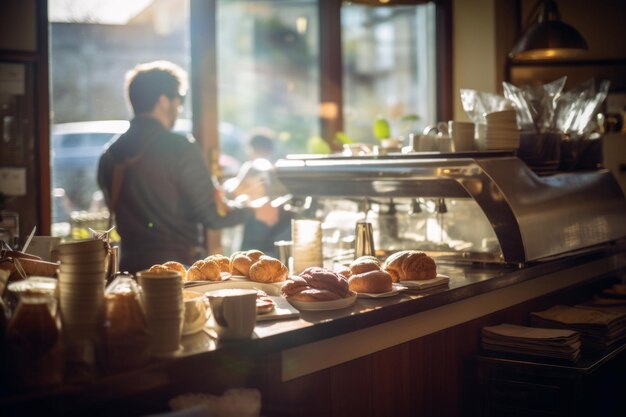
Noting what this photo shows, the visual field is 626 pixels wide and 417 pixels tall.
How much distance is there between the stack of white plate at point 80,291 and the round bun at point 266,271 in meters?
0.77

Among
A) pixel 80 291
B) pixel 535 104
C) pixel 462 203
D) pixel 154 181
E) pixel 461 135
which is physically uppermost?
pixel 535 104

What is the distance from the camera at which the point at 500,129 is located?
289cm

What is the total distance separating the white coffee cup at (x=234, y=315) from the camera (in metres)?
1.68

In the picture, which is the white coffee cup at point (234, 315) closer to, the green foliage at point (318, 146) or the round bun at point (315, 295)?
the round bun at point (315, 295)

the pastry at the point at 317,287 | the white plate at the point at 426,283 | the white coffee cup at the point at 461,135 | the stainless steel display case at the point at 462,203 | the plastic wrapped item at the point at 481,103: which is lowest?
the white plate at the point at 426,283

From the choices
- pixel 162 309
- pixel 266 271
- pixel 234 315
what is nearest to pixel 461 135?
pixel 266 271

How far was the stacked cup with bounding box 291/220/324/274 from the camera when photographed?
8.48ft

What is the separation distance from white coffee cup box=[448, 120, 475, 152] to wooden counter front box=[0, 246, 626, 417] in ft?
1.64

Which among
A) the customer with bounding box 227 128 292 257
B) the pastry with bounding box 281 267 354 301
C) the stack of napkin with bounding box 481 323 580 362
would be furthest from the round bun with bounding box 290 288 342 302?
the customer with bounding box 227 128 292 257

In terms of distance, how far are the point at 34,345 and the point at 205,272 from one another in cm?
87

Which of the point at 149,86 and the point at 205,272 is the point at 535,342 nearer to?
the point at 205,272

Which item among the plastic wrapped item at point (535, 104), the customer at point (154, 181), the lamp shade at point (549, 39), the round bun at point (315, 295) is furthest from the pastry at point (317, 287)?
the lamp shade at point (549, 39)

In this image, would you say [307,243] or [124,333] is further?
[307,243]

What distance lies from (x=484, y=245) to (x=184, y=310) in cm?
150
